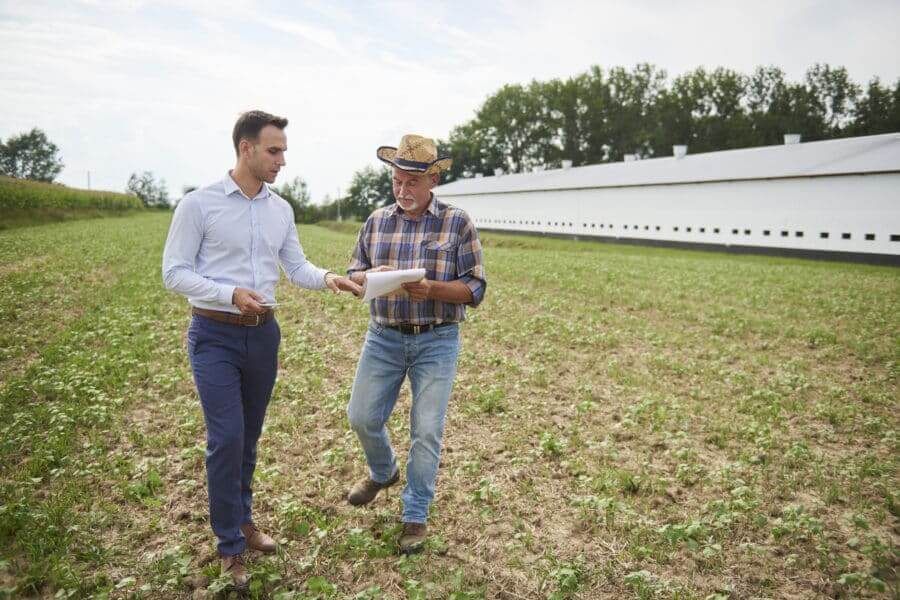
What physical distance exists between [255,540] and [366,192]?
99.0 metres

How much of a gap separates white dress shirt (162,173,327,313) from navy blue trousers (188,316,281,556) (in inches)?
7.4

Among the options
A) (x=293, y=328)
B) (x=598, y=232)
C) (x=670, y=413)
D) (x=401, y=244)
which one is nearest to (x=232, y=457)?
(x=401, y=244)

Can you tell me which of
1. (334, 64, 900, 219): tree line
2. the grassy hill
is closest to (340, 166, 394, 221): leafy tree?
(334, 64, 900, 219): tree line

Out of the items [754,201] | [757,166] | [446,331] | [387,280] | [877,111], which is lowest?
[446,331]

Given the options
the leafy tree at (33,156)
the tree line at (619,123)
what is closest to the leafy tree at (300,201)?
the tree line at (619,123)

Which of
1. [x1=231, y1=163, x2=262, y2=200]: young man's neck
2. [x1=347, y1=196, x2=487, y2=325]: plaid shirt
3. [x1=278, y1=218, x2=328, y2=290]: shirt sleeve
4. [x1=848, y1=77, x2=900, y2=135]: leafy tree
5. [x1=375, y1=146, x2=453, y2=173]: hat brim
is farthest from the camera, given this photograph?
[x1=848, y1=77, x2=900, y2=135]: leafy tree

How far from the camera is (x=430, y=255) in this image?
434 centimetres

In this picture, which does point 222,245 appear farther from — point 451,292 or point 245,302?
point 451,292

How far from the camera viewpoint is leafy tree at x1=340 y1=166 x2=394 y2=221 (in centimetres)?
9869

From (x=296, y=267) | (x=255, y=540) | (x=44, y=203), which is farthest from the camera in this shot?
(x=44, y=203)

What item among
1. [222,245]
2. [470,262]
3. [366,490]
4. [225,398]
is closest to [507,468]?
[366,490]

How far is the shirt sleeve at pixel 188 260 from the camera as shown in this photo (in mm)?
3682

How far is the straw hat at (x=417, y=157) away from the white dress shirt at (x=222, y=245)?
899 mm

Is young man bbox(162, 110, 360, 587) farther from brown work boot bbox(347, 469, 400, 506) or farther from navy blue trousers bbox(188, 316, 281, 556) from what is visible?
brown work boot bbox(347, 469, 400, 506)
